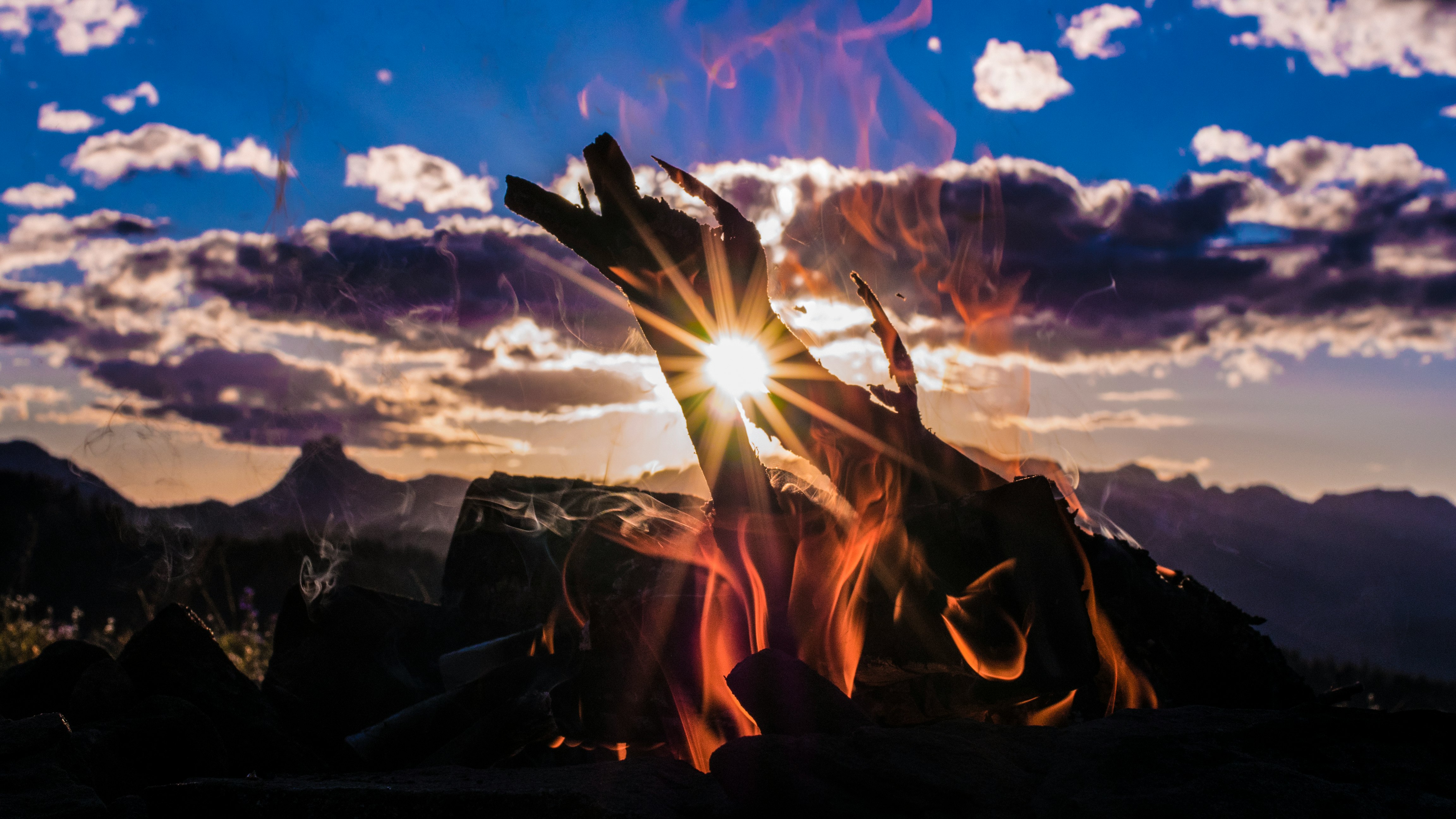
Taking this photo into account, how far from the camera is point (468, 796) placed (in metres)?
2.38

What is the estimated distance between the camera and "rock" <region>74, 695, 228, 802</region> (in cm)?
325

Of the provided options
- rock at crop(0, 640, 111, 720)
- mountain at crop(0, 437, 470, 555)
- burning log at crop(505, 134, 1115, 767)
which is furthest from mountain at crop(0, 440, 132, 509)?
burning log at crop(505, 134, 1115, 767)

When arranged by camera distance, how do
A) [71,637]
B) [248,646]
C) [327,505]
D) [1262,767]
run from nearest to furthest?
Answer: 1. [1262,767]
2. [71,637]
3. [327,505]
4. [248,646]

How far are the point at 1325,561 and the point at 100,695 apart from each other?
172 ft

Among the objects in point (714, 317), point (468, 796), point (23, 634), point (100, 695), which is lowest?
point (23, 634)

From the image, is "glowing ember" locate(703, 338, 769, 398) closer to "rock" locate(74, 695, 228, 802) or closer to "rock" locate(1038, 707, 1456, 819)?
"rock" locate(1038, 707, 1456, 819)

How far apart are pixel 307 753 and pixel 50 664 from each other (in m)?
1.54

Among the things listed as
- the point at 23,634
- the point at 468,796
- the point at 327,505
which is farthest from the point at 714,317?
the point at 23,634

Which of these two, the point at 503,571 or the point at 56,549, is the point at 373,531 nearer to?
the point at 56,549

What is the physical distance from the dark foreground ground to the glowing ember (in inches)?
86.1

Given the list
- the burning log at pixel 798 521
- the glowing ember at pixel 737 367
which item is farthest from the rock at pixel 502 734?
the glowing ember at pixel 737 367

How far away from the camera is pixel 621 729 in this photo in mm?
3955

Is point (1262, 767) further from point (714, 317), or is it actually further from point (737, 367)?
point (714, 317)

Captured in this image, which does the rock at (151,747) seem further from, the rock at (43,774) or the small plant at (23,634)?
→ the small plant at (23,634)
